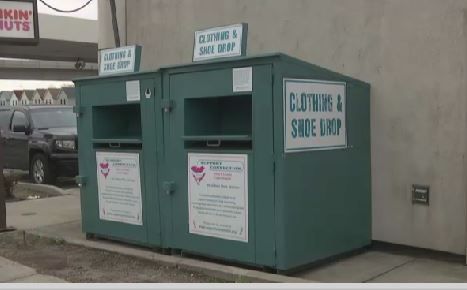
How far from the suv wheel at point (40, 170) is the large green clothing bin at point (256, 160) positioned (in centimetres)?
694

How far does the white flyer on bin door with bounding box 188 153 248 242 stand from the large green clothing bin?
0.01 m

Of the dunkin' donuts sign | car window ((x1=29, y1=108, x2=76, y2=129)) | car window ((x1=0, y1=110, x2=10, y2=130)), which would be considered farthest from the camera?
car window ((x1=0, y1=110, x2=10, y2=130))

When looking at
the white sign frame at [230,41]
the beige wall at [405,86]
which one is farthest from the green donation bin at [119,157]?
the beige wall at [405,86]

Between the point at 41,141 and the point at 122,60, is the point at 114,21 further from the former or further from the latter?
the point at 41,141

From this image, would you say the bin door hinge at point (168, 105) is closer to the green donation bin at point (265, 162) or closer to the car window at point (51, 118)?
the green donation bin at point (265, 162)

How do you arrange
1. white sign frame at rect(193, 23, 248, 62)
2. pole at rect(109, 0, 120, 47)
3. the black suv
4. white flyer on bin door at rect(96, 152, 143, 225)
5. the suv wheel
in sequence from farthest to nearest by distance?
the suv wheel → the black suv → pole at rect(109, 0, 120, 47) → white flyer on bin door at rect(96, 152, 143, 225) → white sign frame at rect(193, 23, 248, 62)

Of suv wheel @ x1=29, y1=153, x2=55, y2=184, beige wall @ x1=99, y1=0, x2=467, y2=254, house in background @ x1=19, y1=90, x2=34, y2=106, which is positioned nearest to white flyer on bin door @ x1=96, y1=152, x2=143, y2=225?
beige wall @ x1=99, y1=0, x2=467, y2=254

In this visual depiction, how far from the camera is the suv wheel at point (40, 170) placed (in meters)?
13.3

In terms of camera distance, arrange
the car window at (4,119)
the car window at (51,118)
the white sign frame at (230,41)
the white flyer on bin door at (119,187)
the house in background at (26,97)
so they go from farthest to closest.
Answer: the house in background at (26,97) < the car window at (4,119) < the car window at (51,118) < the white flyer on bin door at (119,187) < the white sign frame at (230,41)

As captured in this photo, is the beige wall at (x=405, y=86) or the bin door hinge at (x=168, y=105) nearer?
the beige wall at (x=405, y=86)

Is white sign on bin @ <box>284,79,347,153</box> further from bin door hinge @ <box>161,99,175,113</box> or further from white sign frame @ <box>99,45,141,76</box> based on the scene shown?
white sign frame @ <box>99,45,141,76</box>

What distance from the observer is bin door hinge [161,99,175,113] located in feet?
20.5

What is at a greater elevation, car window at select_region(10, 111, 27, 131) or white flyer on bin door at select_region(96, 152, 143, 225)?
car window at select_region(10, 111, 27, 131)

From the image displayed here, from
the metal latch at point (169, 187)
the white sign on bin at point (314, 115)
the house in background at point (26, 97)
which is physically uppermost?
the house in background at point (26, 97)
